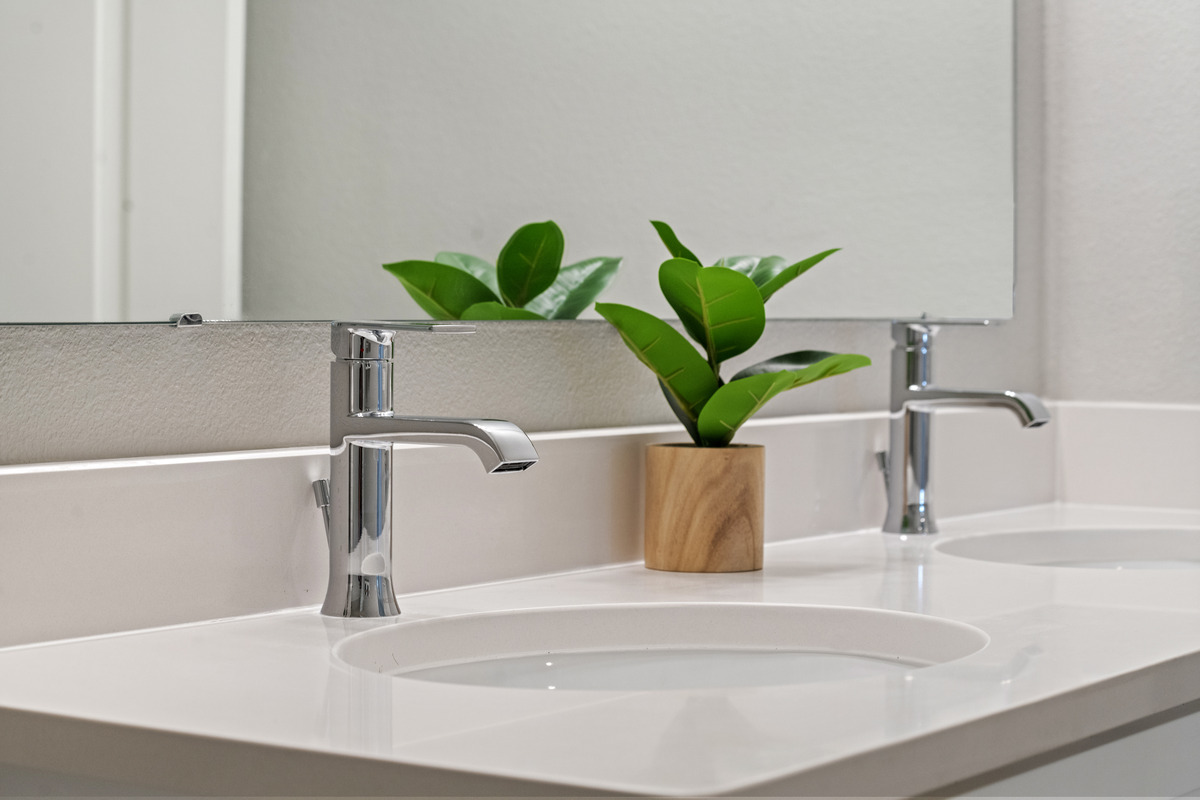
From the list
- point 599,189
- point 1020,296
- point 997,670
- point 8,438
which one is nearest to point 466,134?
point 599,189

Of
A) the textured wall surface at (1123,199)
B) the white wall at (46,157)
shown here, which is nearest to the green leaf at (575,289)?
the white wall at (46,157)

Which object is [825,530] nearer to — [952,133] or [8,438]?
[952,133]

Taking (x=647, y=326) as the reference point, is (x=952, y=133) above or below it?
above

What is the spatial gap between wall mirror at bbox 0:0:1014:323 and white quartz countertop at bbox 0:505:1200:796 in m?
0.23

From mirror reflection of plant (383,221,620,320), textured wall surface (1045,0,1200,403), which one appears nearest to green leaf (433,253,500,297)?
mirror reflection of plant (383,221,620,320)

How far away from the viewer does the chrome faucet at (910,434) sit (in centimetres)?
136

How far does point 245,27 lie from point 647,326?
355mm

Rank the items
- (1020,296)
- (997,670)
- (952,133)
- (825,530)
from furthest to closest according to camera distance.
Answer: (1020,296)
(952,133)
(825,530)
(997,670)

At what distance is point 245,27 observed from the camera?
3.04 feet

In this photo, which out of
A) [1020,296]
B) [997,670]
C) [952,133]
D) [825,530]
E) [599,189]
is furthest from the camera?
[1020,296]

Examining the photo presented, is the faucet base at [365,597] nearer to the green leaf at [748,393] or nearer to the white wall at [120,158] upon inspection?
the white wall at [120,158]

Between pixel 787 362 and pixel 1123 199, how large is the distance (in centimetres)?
64

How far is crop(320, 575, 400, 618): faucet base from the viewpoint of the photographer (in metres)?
0.88

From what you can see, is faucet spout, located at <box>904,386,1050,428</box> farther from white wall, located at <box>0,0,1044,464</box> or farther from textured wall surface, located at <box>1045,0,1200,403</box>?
textured wall surface, located at <box>1045,0,1200,403</box>
